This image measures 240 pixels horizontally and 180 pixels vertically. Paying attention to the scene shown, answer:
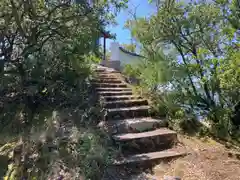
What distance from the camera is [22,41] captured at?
15.8 feet

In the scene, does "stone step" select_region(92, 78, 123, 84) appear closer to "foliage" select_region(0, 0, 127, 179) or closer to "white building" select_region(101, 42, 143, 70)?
"white building" select_region(101, 42, 143, 70)

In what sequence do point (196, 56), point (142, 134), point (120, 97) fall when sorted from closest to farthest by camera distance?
point (142, 134), point (196, 56), point (120, 97)

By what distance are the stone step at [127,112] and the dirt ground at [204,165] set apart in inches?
48.1

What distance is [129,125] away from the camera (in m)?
4.15

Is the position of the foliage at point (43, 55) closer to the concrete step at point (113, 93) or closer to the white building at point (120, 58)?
the concrete step at point (113, 93)

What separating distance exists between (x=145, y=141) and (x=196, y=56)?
2193mm

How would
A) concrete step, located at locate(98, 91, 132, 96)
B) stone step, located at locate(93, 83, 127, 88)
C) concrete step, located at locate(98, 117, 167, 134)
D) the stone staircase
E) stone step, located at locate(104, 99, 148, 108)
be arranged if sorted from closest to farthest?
the stone staircase, concrete step, located at locate(98, 117, 167, 134), stone step, located at locate(104, 99, 148, 108), concrete step, located at locate(98, 91, 132, 96), stone step, located at locate(93, 83, 127, 88)

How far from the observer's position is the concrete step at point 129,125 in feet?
13.4

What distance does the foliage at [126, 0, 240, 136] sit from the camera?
4270 mm

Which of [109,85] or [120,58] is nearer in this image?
[109,85]

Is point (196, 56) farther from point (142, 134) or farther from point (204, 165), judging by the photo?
point (204, 165)

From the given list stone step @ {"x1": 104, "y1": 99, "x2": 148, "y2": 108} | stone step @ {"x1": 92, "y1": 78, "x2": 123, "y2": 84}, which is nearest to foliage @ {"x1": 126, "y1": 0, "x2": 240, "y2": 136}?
stone step @ {"x1": 104, "y1": 99, "x2": 148, "y2": 108}

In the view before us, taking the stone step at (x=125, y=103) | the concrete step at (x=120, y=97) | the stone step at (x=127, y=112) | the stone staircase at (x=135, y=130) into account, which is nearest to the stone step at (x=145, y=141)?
the stone staircase at (x=135, y=130)

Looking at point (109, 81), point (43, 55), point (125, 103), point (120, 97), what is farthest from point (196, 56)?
point (43, 55)
